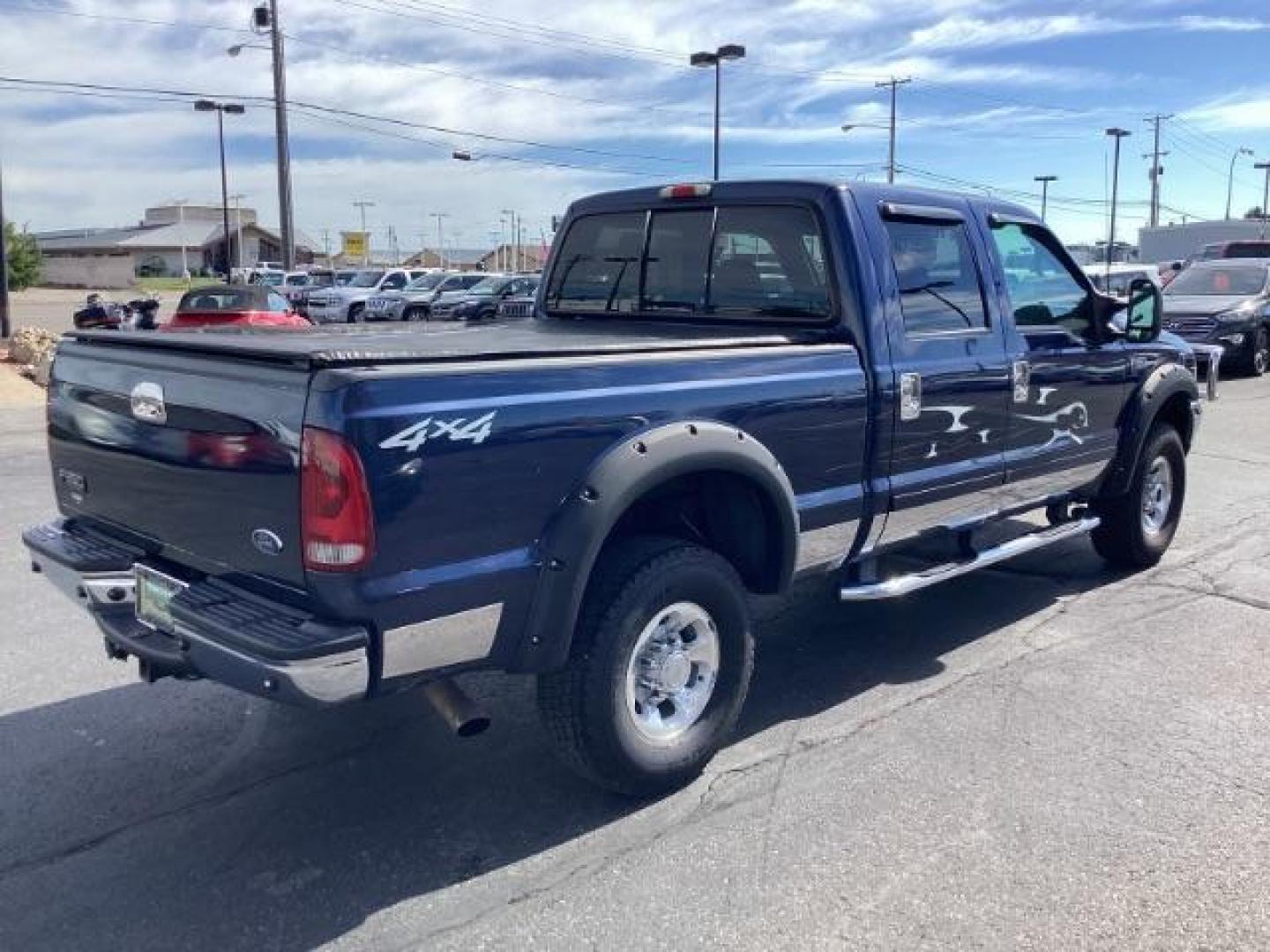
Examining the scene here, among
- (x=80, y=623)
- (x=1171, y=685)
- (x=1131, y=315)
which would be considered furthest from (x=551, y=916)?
(x=1131, y=315)

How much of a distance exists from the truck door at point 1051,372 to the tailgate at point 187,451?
3.36 m

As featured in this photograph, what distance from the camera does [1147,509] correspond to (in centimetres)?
651

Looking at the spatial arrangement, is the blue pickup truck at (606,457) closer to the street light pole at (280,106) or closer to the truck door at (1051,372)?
the truck door at (1051,372)

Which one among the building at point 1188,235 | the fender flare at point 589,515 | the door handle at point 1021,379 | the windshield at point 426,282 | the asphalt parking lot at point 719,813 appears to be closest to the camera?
the asphalt parking lot at point 719,813

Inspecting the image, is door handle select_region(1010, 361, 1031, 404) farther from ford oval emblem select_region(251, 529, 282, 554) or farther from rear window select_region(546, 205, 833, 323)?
ford oval emblem select_region(251, 529, 282, 554)

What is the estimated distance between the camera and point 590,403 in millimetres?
3357

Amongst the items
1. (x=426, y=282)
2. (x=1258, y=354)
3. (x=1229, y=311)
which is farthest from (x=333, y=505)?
(x=426, y=282)

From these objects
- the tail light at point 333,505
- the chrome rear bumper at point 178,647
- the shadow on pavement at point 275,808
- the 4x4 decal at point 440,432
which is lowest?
the shadow on pavement at point 275,808

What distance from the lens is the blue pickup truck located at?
2973mm

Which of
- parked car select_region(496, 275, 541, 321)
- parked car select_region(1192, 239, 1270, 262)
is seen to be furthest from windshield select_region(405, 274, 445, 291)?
parked car select_region(1192, 239, 1270, 262)

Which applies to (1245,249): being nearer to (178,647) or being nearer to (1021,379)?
(1021,379)

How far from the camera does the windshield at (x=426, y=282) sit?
33156mm

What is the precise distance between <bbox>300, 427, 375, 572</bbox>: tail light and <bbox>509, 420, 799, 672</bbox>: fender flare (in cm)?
56

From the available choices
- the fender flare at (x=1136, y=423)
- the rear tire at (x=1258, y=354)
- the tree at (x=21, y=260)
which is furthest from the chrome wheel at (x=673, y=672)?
the tree at (x=21, y=260)
